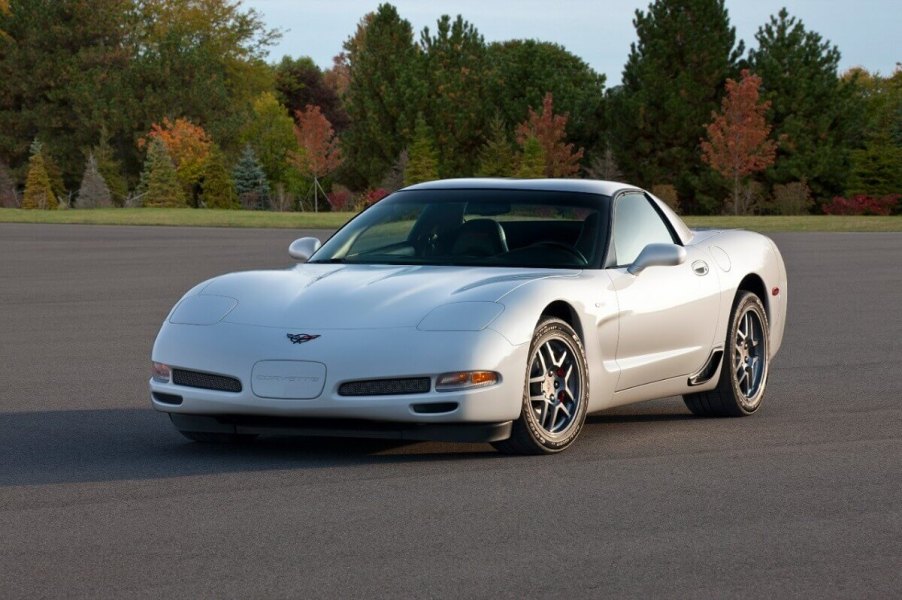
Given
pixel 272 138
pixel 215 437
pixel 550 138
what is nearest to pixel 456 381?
pixel 215 437

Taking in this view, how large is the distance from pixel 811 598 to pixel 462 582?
1.10m

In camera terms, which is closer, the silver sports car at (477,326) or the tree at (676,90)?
the silver sports car at (477,326)

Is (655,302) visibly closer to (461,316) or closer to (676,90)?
(461,316)

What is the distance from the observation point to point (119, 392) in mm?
10492

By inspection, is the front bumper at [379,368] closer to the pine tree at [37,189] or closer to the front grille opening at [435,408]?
the front grille opening at [435,408]

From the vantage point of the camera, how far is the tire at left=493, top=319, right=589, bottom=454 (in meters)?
7.76

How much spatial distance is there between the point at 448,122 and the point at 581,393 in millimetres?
72091

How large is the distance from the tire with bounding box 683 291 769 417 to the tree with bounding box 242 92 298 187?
7751 centimetres

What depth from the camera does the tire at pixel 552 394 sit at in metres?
7.76

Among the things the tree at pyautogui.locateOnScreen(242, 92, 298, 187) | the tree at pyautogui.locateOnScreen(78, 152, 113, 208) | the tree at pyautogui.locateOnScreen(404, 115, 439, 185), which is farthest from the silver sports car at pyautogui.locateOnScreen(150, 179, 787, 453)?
the tree at pyautogui.locateOnScreen(242, 92, 298, 187)

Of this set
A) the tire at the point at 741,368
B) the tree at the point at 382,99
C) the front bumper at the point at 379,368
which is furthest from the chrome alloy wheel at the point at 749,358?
the tree at the point at 382,99

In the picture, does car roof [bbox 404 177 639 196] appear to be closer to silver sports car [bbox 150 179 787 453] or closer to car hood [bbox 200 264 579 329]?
silver sports car [bbox 150 179 787 453]

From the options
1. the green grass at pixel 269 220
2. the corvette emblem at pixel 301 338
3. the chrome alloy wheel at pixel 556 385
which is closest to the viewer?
the corvette emblem at pixel 301 338

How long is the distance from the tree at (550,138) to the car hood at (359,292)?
65222 mm
